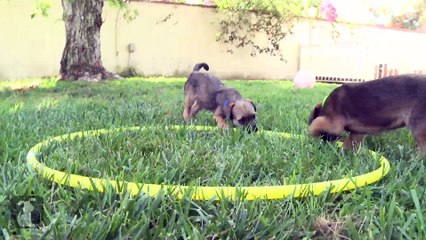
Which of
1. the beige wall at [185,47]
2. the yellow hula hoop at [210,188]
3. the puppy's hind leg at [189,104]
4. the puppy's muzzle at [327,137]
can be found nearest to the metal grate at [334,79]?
the beige wall at [185,47]

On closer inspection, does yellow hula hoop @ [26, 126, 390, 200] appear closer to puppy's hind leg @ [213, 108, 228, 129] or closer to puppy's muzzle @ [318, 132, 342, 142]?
puppy's muzzle @ [318, 132, 342, 142]

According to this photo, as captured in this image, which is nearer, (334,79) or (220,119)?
(220,119)

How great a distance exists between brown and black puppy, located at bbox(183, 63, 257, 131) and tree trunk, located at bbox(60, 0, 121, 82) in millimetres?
4340

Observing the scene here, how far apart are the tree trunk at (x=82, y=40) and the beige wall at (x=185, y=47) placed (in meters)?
1.59

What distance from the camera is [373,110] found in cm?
410

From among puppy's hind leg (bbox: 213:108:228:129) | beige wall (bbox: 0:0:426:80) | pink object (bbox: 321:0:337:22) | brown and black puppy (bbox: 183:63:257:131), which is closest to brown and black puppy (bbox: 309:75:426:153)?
brown and black puppy (bbox: 183:63:257:131)

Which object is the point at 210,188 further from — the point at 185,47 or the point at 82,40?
the point at 185,47

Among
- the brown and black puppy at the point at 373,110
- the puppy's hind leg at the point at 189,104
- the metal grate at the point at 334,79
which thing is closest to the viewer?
the brown and black puppy at the point at 373,110

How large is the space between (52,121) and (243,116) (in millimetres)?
1857

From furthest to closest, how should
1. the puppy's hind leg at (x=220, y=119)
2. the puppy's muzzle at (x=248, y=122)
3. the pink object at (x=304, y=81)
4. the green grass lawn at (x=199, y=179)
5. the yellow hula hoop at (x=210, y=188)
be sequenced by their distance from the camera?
Answer: the pink object at (x=304, y=81)
the puppy's hind leg at (x=220, y=119)
the puppy's muzzle at (x=248, y=122)
the yellow hula hoop at (x=210, y=188)
the green grass lawn at (x=199, y=179)

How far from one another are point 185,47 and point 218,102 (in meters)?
8.68

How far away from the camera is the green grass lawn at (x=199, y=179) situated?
215 centimetres

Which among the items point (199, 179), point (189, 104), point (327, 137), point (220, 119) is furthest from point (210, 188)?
point (189, 104)

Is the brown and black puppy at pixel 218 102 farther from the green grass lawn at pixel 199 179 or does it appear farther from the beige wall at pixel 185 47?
the beige wall at pixel 185 47
